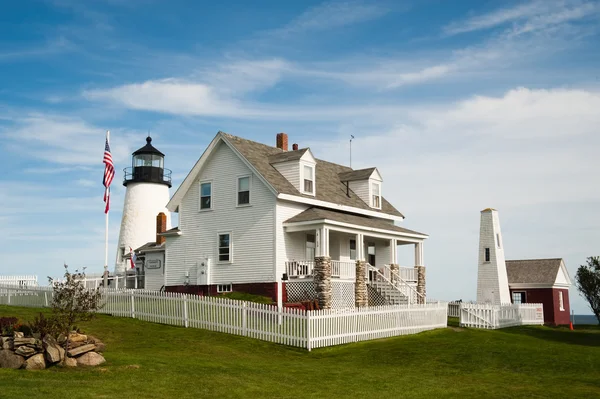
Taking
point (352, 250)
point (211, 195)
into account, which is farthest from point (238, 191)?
point (352, 250)

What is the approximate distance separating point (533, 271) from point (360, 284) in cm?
2236

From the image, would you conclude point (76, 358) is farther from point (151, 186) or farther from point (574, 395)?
point (151, 186)

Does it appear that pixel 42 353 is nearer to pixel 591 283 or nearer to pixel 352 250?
pixel 352 250

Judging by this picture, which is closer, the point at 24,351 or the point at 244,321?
the point at 24,351

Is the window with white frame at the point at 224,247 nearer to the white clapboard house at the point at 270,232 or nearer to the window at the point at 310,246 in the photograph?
the white clapboard house at the point at 270,232

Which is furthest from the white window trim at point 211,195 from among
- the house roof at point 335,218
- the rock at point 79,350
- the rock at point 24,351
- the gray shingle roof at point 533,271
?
the gray shingle roof at point 533,271

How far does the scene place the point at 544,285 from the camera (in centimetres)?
4888

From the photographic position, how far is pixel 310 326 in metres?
23.3

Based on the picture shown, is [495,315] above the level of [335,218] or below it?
below

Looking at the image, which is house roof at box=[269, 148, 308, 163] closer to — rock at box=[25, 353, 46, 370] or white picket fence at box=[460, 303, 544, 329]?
white picket fence at box=[460, 303, 544, 329]

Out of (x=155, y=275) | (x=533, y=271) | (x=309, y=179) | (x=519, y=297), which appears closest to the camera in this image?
(x=309, y=179)

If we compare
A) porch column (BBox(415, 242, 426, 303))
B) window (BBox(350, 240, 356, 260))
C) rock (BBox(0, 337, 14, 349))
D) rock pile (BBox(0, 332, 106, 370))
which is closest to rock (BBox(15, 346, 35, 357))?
rock pile (BBox(0, 332, 106, 370))

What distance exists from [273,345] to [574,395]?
11139 mm

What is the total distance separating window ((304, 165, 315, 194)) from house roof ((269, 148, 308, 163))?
0.83m
